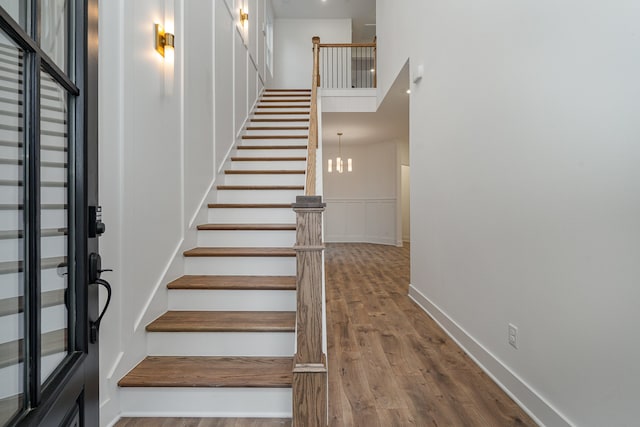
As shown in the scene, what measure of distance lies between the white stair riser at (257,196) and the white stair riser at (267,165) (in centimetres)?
58

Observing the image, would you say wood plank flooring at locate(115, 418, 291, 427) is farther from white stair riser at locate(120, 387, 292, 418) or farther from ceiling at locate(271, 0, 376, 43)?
ceiling at locate(271, 0, 376, 43)

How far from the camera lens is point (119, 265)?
69.7 inches

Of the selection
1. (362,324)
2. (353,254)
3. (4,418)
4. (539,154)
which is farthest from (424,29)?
(353,254)

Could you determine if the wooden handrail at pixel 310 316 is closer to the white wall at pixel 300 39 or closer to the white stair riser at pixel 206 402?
the white stair riser at pixel 206 402

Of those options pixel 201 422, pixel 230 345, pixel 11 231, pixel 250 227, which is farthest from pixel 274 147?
pixel 11 231

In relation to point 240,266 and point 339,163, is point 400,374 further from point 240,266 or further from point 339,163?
point 339,163

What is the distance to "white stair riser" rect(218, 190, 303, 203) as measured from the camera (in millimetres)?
3531

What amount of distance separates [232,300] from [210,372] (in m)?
0.57

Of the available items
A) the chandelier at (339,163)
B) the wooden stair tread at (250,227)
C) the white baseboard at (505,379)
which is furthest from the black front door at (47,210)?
the chandelier at (339,163)

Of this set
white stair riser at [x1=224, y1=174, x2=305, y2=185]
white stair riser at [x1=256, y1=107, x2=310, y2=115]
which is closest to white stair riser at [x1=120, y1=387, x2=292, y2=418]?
white stair riser at [x1=224, y1=174, x2=305, y2=185]

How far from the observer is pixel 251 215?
3303mm

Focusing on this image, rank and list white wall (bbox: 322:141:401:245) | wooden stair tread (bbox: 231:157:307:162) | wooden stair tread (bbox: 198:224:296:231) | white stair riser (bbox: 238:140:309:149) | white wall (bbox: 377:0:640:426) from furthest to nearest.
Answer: white wall (bbox: 322:141:401:245) < white stair riser (bbox: 238:140:309:149) < wooden stair tread (bbox: 231:157:307:162) < wooden stair tread (bbox: 198:224:296:231) < white wall (bbox: 377:0:640:426)

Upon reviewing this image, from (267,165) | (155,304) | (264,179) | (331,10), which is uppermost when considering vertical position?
(331,10)

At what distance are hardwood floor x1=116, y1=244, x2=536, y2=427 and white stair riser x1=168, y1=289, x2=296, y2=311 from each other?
54cm
